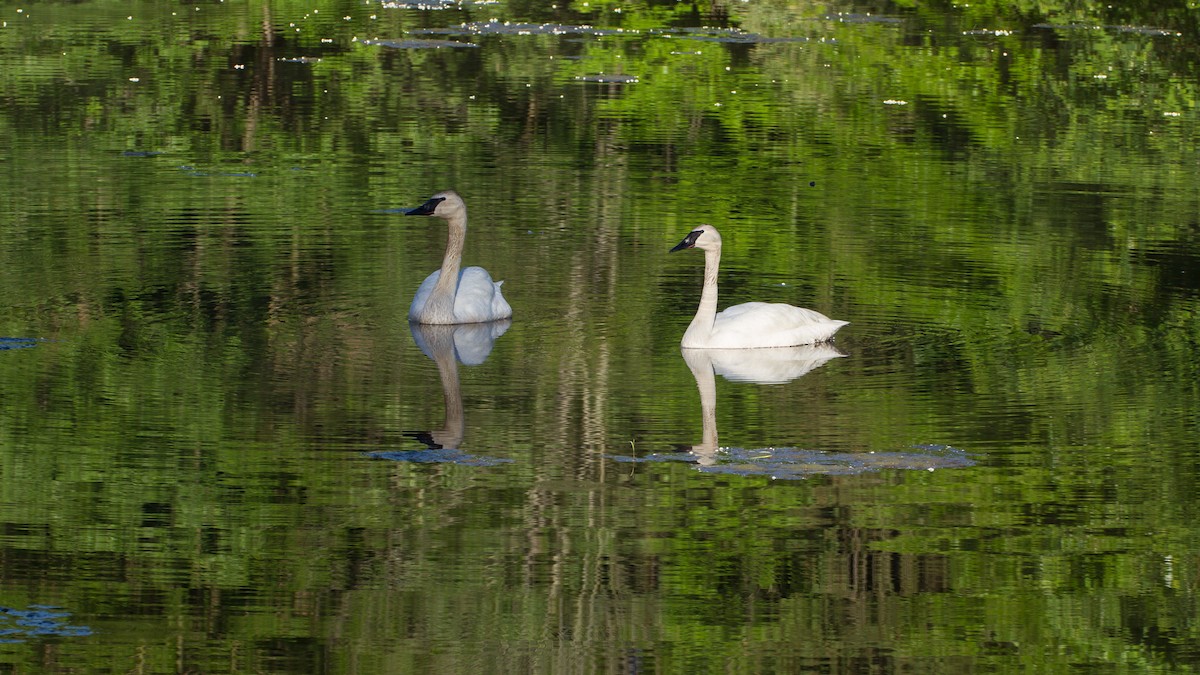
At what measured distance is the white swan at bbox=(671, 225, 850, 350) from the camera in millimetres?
13781

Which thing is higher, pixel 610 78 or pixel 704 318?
pixel 610 78

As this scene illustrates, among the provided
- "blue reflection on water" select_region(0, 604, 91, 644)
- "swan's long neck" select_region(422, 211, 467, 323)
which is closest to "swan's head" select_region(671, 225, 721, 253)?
"swan's long neck" select_region(422, 211, 467, 323)

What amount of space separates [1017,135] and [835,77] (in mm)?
4860

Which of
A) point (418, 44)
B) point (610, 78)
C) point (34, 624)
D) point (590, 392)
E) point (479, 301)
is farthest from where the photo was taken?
point (418, 44)

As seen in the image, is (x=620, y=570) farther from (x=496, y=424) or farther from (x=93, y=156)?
(x=93, y=156)

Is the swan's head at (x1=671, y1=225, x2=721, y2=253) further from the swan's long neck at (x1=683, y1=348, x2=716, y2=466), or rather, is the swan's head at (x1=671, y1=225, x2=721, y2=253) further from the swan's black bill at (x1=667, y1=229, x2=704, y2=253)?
the swan's long neck at (x1=683, y1=348, x2=716, y2=466)

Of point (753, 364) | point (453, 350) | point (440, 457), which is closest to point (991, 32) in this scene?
point (753, 364)

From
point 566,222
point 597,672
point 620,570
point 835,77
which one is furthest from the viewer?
point 835,77

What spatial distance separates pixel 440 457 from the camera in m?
10.9

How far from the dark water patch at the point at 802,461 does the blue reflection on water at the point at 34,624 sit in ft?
10.8

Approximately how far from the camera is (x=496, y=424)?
457 inches

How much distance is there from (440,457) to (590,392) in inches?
62.6

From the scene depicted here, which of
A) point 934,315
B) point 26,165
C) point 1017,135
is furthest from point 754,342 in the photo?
point 1017,135

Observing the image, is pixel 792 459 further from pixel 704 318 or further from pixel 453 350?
pixel 453 350
